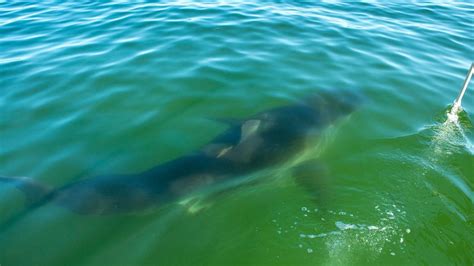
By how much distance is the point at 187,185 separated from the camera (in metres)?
6.81

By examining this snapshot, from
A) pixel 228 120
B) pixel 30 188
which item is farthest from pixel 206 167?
pixel 30 188

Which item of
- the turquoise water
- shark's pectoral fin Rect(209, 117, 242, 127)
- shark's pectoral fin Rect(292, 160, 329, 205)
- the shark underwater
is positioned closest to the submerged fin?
the shark underwater

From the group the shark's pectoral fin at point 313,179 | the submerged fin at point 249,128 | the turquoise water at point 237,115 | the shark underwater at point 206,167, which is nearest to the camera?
the turquoise water at point 237,115

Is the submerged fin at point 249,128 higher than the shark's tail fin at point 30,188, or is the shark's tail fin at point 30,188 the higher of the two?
the submerged fin at point 249,128

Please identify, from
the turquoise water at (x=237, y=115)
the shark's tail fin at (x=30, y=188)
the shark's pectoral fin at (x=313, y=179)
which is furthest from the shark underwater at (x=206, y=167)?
the shark's pectoral fin at (x=313, y=179)

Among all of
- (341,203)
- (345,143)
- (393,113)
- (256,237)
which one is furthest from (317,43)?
(256,237)

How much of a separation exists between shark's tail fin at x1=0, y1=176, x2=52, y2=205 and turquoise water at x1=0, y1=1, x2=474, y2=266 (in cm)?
18

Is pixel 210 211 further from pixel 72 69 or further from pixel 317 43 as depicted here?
pixel 317 43

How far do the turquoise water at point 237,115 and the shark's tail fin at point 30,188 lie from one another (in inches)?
6.9

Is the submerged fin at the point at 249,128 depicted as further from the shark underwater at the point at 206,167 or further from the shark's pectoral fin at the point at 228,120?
the shark's pectoral fin at the point at 228,120

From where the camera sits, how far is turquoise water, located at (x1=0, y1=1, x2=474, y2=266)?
577 cm

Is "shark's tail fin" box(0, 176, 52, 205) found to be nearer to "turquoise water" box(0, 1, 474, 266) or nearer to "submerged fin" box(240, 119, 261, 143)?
"turquoise water" box(0, 1, 474, 266)

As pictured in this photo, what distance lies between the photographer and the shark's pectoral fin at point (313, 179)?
6.59 metres

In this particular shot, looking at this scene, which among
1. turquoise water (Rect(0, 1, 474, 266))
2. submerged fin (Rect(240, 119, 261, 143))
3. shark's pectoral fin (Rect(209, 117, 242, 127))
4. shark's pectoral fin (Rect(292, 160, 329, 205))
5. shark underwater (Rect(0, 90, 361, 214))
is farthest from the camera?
shark's pectoral fin (Rect(209, 117, 242, 127))
